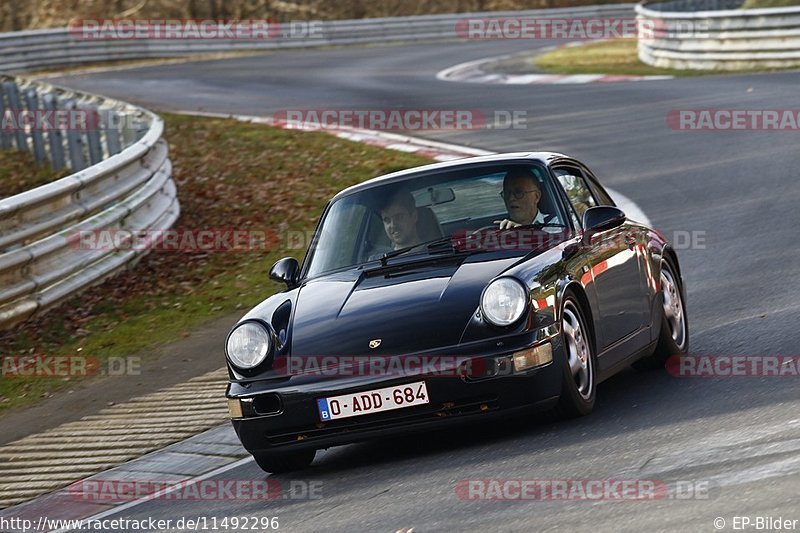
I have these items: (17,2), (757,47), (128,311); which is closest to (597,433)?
(128,311)

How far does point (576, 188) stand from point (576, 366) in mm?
1474

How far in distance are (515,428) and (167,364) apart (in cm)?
377

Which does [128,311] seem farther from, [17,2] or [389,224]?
[17,2]

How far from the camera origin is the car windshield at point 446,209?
7586mm

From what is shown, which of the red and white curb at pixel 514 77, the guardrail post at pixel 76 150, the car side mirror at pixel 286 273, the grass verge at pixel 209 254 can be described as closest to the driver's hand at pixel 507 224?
the car side mirror at pixel 286 273

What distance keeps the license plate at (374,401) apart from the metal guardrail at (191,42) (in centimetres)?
3129

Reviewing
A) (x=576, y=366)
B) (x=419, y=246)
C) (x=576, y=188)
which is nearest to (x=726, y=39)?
(x=576, y=188)

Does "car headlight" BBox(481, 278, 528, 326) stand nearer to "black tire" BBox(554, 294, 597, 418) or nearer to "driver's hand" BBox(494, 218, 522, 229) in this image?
"black tire" BBox(554, 294, 597, 418)

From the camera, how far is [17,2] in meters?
48.7

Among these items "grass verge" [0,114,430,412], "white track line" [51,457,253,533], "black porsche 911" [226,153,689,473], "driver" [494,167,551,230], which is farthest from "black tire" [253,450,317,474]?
"grass verge" [0,114,430,412]

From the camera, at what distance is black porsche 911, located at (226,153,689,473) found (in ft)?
21.3

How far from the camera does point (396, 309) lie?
22.4 feet

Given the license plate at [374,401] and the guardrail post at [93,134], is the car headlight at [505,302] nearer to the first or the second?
the license plate at [374,401]

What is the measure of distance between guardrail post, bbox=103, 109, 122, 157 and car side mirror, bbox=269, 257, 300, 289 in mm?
9031
